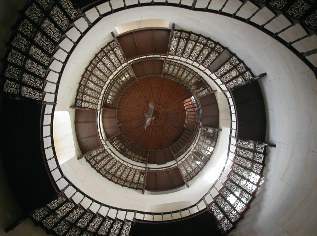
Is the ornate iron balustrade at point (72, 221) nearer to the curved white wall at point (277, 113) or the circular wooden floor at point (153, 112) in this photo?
the curved white wall at point (277, 113)

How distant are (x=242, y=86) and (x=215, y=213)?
428cm

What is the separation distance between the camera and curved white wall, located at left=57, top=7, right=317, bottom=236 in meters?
6.35

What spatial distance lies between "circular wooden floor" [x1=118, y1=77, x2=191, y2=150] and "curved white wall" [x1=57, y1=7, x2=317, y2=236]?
492cm

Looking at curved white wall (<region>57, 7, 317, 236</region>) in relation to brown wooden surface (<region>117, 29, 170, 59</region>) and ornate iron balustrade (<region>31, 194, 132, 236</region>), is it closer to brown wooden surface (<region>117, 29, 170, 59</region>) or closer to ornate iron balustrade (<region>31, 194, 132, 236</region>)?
brown wooden surface (<region>117, 29, 170, 59</region>)

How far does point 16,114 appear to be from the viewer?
6.48 metres

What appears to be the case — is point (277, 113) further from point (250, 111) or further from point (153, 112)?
point (153, 112)

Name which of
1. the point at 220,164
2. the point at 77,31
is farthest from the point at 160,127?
the point at 77,31

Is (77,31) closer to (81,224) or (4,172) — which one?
(4,172)

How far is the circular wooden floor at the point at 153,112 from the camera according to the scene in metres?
13.8

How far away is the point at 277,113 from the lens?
7.95m

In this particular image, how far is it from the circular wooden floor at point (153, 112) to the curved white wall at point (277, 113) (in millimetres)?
4925

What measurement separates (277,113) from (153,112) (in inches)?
296

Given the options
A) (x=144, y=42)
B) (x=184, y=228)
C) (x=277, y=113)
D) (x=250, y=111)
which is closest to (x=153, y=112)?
(x=144, y=42)

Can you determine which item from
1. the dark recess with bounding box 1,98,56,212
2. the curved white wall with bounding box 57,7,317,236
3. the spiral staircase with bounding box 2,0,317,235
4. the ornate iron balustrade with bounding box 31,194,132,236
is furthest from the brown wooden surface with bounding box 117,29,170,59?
the ornate iron balustrade with bounding box 31,194,132,236
